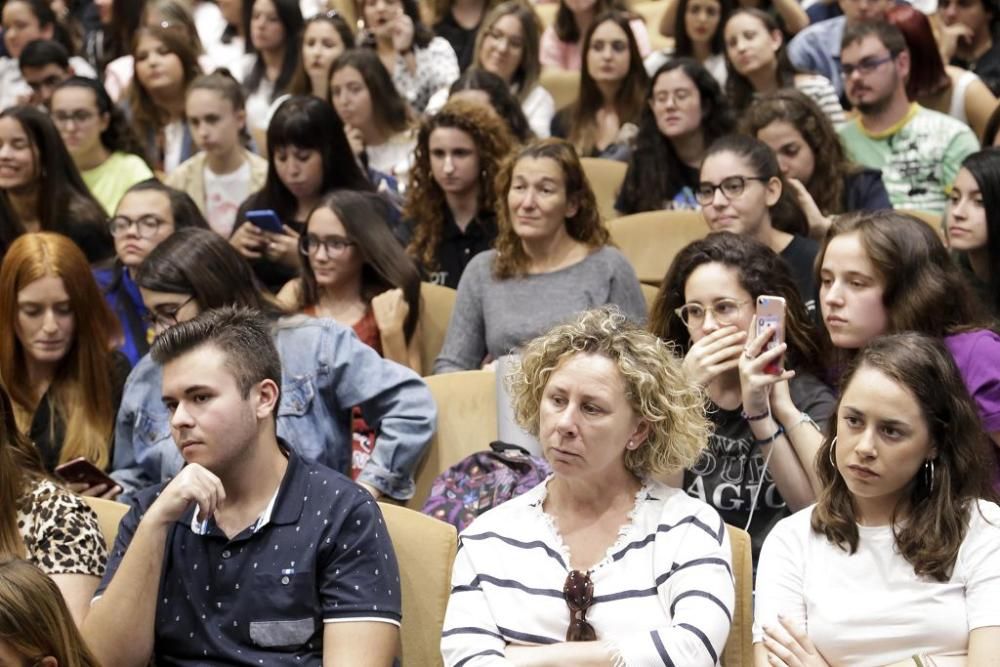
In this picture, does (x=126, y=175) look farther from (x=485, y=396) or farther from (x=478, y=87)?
(x=485, y=396)

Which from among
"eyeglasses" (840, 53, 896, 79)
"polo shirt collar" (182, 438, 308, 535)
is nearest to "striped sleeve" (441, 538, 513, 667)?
"polo shirt collar" (182, 438, 308, 535)

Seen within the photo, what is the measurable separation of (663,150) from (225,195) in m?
1.63

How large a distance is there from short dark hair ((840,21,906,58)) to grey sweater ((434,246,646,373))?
140 centimetres

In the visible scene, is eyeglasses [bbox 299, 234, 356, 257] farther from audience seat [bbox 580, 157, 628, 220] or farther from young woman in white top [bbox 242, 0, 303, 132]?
young woman in white top [bbox 242, 0, 303, 132]

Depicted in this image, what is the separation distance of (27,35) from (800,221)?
437 centimetres

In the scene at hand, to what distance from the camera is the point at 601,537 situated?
2.49 metres

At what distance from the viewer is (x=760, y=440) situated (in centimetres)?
290

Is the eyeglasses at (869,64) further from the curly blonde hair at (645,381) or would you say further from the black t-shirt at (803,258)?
the curly blonde hair at (645,381)

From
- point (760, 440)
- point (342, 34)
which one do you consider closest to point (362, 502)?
point (760, 440)

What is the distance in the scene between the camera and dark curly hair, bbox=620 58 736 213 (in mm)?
4953

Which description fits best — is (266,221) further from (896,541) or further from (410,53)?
(896,541)

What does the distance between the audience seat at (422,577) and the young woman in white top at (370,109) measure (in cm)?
287

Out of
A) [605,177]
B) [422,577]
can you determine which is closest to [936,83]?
[605,177]

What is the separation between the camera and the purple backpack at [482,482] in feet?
9.68
